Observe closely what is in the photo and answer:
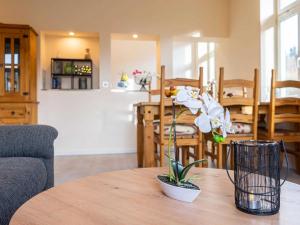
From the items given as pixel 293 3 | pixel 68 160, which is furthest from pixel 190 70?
pixel 68 160

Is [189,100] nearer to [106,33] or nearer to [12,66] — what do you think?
[12,66]

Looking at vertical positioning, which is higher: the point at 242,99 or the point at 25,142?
the point at 242,99

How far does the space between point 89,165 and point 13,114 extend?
1351 mm

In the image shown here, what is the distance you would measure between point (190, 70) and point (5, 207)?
6135 millimetres

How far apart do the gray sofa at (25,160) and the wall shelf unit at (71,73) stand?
12.7ft

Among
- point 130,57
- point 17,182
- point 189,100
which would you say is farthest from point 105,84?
point 189,100

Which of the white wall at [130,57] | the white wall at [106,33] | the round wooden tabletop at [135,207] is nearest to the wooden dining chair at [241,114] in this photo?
the round wooden tabletop at [135,207]

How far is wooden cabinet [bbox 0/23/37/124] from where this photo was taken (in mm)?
3783

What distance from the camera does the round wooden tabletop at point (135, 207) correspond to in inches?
27.6

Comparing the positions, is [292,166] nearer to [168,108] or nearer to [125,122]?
[168,108]

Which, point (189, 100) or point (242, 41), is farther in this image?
point (242, 41)

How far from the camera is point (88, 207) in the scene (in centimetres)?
78

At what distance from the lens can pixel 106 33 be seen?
435 cm

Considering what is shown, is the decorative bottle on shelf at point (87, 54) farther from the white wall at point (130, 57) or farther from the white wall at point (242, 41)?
the white wall at point (242, 41)
